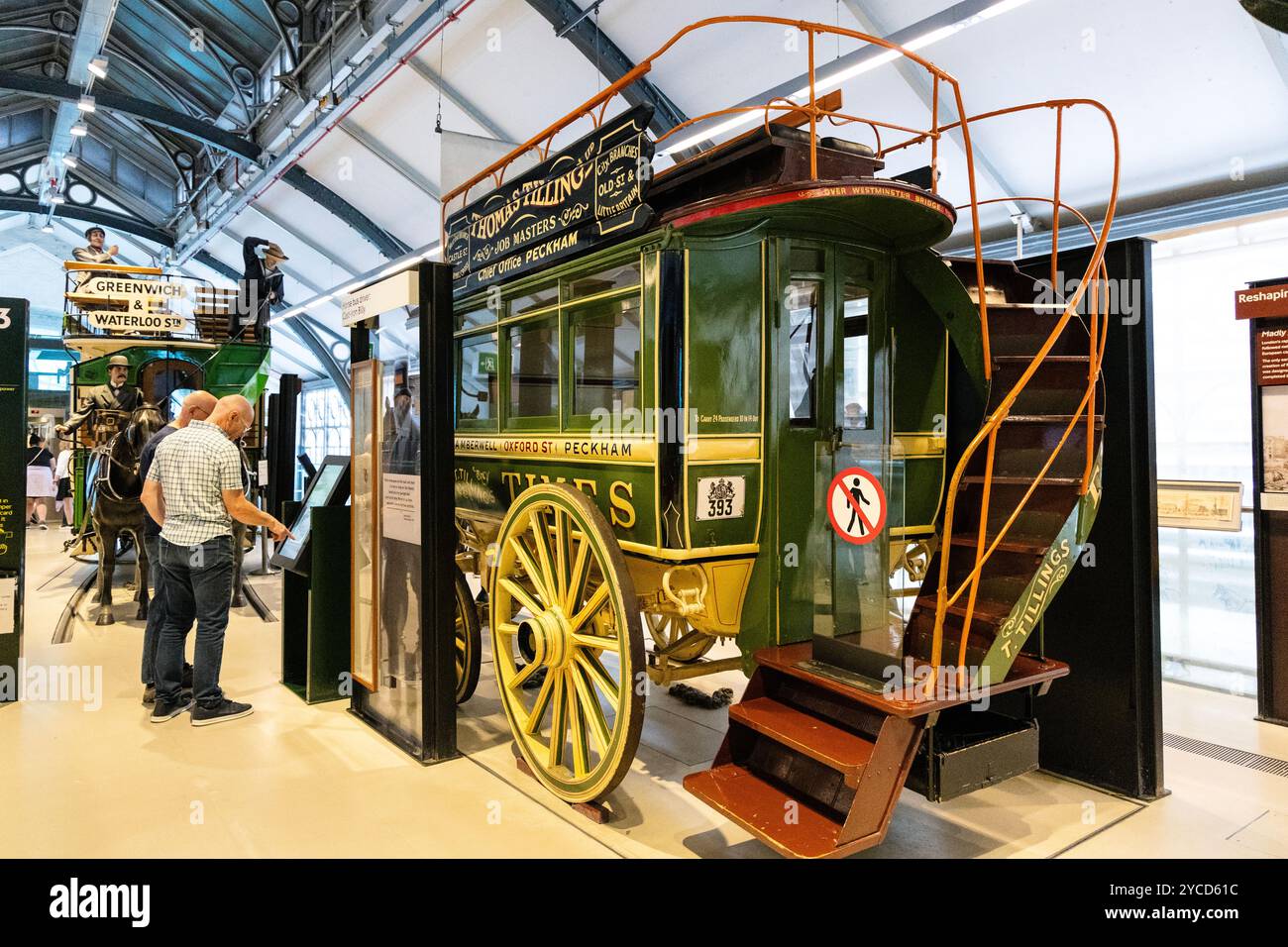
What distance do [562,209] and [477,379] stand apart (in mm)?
1449

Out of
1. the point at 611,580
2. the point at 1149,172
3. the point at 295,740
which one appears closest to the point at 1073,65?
the point at 1149,172

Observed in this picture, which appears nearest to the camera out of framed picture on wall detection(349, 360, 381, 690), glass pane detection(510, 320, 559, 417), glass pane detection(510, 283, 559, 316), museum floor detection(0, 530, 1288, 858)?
museum floor detection(0, 530, 1288, 858)

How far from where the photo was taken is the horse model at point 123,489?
691 cm

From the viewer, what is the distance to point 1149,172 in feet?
20.0

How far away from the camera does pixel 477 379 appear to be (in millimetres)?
5051

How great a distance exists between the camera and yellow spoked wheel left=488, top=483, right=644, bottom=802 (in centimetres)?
320

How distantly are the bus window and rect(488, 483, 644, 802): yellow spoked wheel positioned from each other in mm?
1179

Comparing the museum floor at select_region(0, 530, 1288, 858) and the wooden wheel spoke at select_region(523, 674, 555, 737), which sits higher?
the wooden wheel spoke at select_region(523, 674, 555, 737)

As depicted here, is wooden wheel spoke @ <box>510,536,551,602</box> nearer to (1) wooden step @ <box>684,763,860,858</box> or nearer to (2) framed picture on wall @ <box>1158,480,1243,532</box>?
(1) wooden step @ <box>684,763,860,858</box>

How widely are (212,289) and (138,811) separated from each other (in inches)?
Answer: 299

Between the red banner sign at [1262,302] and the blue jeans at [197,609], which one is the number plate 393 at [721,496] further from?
the red banner sign at [1262,302]

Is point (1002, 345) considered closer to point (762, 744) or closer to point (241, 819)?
point (762, 744)

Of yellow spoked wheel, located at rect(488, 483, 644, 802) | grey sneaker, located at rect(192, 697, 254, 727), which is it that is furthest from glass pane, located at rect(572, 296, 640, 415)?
grey sneaker, located at rect(192, 697, 254, 727)

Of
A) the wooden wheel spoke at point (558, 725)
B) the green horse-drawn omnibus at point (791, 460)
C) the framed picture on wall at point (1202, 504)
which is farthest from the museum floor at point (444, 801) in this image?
the framed picture on wall at point (1202, 504)
